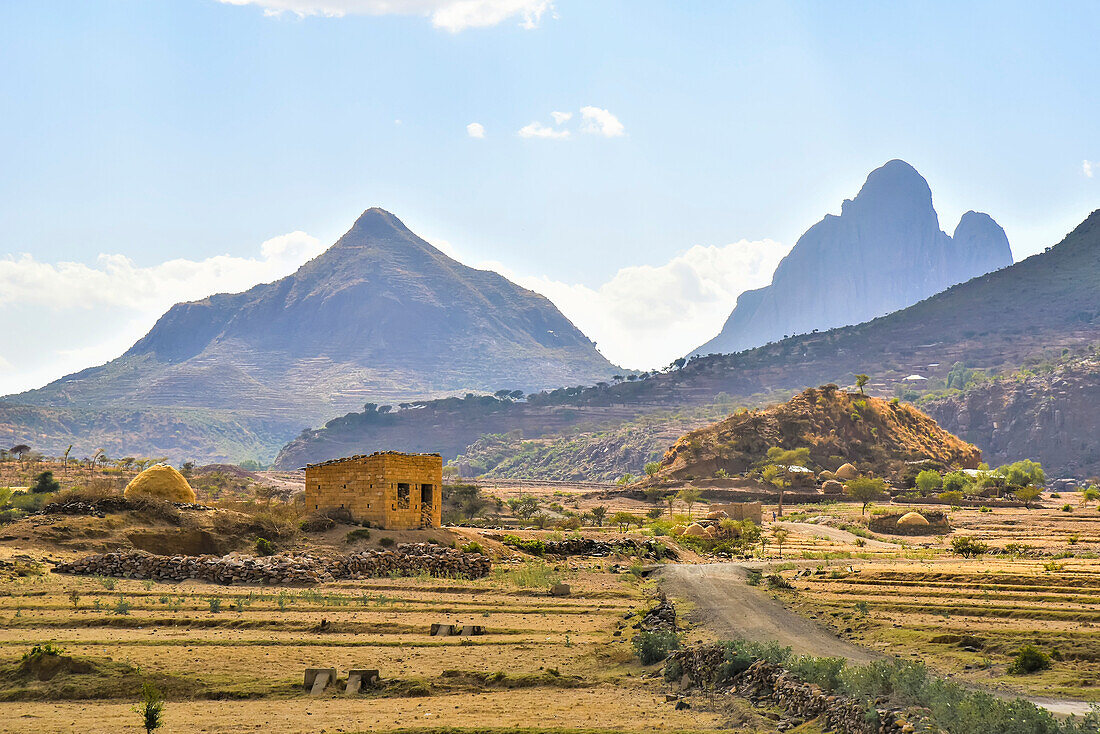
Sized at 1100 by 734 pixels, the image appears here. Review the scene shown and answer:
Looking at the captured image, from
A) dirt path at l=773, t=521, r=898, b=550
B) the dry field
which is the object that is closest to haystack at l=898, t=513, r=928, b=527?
dirt path at l=773, t=521, r=898, b=550

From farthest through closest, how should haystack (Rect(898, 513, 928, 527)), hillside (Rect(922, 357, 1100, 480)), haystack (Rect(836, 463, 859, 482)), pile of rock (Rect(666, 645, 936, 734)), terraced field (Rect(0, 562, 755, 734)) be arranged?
hillside (Rect(922, 357, 1100, 480)) < haystack (Rect(836, 463, 859, 482)) < haystack (Rect(898, 513, 928, 527)) < terraced field (Rect(0, 562, 755, 734)) < pile of rock (Rect(666, 645, 936, 734))

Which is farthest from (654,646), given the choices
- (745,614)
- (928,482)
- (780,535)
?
(928,482)

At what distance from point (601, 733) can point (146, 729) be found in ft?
23.5

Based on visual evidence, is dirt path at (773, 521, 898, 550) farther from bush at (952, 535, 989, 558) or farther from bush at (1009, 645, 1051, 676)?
bush at (1009, 645, 1051, 676)

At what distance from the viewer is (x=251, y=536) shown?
36.5m

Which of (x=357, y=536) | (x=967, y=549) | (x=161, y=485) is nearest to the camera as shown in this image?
(x=357, y=536)

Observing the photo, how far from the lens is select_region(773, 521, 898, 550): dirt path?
5457cm

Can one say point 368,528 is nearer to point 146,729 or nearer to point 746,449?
point 146,729

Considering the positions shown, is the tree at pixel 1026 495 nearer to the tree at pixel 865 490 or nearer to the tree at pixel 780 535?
the tree at pixel 865 490

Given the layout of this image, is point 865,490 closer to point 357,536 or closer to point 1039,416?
point 357,536

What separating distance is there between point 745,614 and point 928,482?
229 ft

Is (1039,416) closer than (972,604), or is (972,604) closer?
(972,604)

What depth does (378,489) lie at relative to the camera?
39.7 m

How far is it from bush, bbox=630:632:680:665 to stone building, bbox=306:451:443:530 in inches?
760
